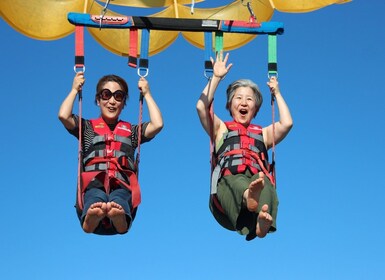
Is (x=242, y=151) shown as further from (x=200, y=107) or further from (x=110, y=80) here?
(x=110, y=80)

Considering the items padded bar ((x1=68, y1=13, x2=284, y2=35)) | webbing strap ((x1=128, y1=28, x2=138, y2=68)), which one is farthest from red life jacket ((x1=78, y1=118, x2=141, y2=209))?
padded bar ((x1=68, y1=13, x2=284, y2=35))

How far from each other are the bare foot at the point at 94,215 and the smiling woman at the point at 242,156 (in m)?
1.15

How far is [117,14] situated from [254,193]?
3.69 meters

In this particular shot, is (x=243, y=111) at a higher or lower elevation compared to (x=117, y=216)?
higher

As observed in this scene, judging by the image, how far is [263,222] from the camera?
784 cm

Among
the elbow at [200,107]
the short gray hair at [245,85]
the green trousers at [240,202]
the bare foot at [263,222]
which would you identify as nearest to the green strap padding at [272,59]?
the short gray hair at [245,85]

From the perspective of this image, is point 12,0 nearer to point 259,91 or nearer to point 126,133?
Answer: point 126,133

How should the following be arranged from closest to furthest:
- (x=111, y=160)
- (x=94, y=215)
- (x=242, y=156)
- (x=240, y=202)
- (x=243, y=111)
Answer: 1. (x=94, y=215)
2. (x=240, y=202)
3. (x=111, y=160)
4. (x=242, y=156)
5. (x=243, y=111)

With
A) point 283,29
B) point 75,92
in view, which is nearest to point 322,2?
point 283,29

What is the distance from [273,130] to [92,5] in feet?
10.6

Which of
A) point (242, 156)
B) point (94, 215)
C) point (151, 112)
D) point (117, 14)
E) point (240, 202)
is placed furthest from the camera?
point (117, 14)

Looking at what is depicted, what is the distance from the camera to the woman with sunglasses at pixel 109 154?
799cm

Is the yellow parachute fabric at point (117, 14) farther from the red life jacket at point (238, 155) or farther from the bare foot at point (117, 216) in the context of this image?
the bare foot at point (117, 216)

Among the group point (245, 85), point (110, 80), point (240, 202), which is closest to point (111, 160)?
point (110, 80)
